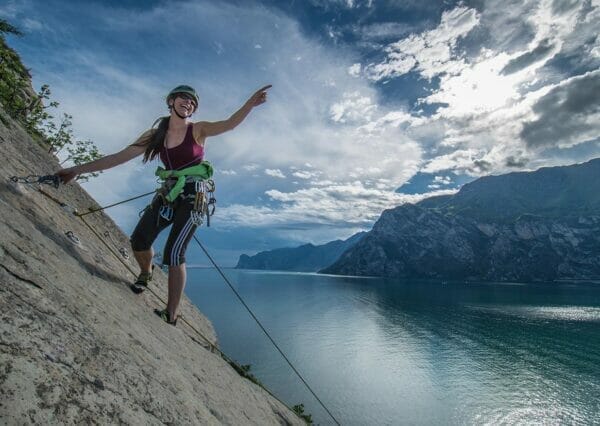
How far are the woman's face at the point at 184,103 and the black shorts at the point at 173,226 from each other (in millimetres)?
1217

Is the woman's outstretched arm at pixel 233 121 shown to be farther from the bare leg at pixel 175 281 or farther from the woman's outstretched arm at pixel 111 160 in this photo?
the bare leg at pixel 175 281

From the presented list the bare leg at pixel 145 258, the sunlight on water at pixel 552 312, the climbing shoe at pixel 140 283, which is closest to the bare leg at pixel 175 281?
the climbing shoe at pixel 140 283

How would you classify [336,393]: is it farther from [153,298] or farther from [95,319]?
[95,319]

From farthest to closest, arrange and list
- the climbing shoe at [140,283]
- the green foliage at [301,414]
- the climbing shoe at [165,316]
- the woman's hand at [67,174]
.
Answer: the green foliage at [301,414] → the climbing shoe at [140,283] → the climbing shoe at [165,316] → the woman's hand at [67,174]

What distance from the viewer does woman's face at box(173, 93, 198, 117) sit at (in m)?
5.69

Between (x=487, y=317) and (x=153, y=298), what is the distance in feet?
354

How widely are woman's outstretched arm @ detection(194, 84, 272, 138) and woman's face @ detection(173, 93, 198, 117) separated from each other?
10.4 inches

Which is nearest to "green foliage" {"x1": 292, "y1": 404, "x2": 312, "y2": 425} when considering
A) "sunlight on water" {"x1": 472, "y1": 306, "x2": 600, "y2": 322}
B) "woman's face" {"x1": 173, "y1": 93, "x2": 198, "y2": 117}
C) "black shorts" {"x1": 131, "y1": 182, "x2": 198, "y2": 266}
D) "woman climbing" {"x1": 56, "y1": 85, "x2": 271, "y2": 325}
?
"black shorts" {"x1": 131, "y1": 182, "x2": 198, "y2": 266}

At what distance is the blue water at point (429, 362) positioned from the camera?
39781 millimetres

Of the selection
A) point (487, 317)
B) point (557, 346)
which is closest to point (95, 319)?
point (557, 346)

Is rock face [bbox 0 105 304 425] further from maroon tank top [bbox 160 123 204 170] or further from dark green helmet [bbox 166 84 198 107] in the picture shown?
dark green helmet [bbox 166 84 198 107]

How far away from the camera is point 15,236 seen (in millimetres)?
3773

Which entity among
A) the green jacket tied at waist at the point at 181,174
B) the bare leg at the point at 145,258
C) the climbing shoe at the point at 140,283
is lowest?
the climbing shoe at the point at 140,283

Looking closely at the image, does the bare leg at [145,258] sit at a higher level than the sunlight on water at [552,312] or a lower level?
higher
